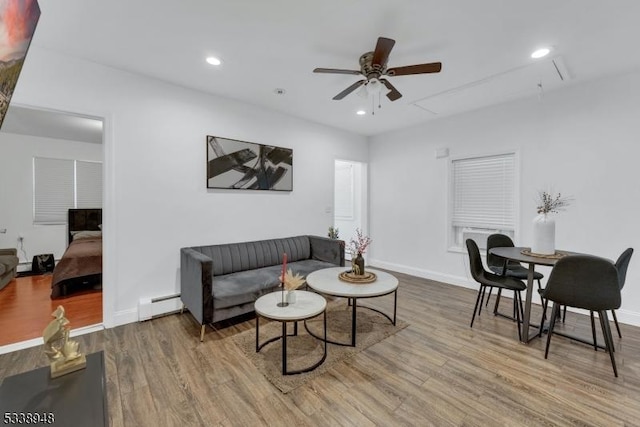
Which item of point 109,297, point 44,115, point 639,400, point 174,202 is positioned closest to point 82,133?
point 44,115

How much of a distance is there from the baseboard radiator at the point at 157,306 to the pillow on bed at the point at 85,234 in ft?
10.5

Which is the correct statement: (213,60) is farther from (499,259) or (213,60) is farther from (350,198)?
(350,198)

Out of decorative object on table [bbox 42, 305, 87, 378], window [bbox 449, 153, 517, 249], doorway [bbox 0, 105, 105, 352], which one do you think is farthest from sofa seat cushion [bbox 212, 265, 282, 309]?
window [bbox 449, 153, 517, 249]

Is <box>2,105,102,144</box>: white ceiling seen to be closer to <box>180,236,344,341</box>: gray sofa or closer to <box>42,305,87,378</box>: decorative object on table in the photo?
<box>180,236,344,341</box>: gray sofa

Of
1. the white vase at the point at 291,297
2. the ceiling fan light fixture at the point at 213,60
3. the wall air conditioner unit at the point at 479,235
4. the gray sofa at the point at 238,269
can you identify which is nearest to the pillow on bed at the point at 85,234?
the gray sofa at the point at 238,269

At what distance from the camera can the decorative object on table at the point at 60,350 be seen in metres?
1.22

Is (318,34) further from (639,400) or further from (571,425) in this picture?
(639,400)

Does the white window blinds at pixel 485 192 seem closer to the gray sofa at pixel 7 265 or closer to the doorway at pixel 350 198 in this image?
the doorway at pixel 350 198

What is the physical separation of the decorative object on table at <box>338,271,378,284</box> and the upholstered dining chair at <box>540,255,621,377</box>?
1.53 m

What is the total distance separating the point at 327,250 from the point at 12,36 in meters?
3.51

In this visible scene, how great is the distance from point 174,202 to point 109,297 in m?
1.20

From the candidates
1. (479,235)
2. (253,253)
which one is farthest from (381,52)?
(479,235)

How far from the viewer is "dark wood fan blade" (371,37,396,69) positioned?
74.0 inches

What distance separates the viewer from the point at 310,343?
2.54 m
